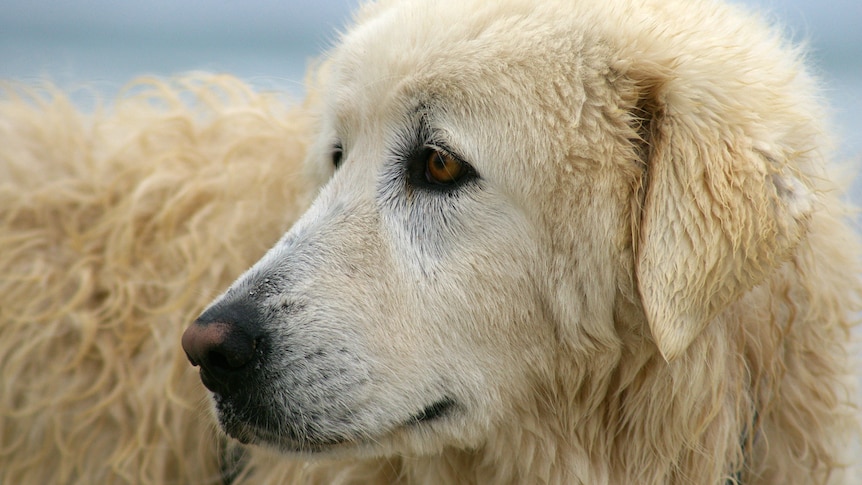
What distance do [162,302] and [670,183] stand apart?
1.97 metres

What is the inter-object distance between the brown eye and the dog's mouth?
59 cm

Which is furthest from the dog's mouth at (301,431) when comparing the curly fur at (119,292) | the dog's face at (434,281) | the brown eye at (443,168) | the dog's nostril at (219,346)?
the curly fur at (119,292)

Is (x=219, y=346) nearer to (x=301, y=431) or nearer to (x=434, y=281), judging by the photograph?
(x=301, y=431)

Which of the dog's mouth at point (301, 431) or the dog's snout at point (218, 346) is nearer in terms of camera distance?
the dog's snout at point (218, 346)

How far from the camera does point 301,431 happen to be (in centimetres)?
227

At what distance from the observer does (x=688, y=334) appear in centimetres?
210

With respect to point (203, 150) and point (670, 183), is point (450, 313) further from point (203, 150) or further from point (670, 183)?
point (203, 150)

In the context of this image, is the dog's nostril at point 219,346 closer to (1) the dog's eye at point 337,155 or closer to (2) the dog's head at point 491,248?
(2) the dog's head at point 491,248

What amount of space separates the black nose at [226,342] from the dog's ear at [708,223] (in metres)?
0.99

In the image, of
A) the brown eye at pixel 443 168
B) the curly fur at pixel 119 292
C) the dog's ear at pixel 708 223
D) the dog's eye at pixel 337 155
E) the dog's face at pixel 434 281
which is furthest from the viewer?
the curly fur at pixel 119 292

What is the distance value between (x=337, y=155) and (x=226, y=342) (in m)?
0.85

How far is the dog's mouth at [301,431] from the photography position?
7.44 ft

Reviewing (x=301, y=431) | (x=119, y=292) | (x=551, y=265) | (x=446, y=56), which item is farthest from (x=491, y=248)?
(x=119, y=292)

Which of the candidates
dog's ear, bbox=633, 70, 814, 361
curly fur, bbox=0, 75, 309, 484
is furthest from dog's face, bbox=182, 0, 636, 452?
curly fur, bbox=0, 75, 309, 484
